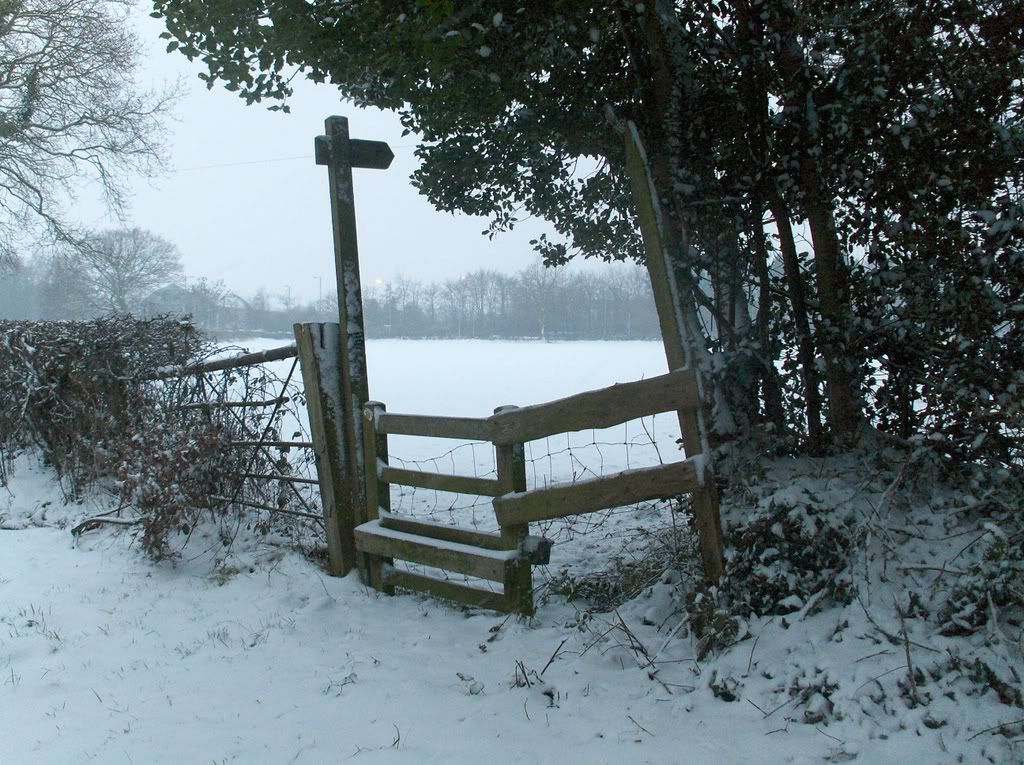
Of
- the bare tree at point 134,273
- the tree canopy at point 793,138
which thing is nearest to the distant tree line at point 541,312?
the bare tree at point 134,273

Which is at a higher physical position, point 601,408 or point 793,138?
point 793,138

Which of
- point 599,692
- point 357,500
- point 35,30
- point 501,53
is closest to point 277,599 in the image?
point 357,500

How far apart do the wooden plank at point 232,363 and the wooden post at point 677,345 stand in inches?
107

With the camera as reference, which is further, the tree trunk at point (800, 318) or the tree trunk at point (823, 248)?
the tree trunk at point (800, 318)

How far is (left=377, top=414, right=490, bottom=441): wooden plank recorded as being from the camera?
3.77 metres

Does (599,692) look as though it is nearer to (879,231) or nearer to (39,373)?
(879,231)

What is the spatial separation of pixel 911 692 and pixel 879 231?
2.65m

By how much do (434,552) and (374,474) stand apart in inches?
30.0

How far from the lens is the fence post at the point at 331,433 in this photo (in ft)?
14.9

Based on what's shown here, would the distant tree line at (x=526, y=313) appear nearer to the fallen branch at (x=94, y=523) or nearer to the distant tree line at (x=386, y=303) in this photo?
the distant tree line at (x=386, y=303)

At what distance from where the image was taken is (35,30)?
670 inches

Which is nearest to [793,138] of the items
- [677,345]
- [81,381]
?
[677,345]

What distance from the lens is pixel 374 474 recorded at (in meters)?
4.41

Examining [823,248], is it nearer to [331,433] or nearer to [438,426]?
[438,426]
